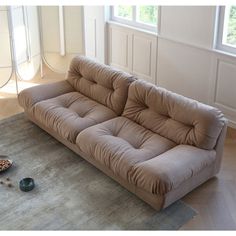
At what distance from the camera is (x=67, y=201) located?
3.13 m

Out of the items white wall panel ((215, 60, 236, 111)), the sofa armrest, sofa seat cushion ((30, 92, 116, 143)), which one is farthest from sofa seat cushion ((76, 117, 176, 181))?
white wall panel ((215, 60, 236, 111))

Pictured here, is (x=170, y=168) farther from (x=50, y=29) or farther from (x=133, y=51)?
(x=50, y=29)

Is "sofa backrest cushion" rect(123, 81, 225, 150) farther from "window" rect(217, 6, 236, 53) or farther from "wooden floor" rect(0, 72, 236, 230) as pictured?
"window" rect(217, 6, 236, 53)

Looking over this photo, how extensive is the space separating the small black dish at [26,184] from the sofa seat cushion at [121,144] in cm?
52

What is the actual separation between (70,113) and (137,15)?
1971mm

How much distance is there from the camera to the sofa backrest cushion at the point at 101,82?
3.77m

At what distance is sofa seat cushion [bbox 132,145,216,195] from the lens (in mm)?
2854

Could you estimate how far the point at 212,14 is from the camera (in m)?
4.10

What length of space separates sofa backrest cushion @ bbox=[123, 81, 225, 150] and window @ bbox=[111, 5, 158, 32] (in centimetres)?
156

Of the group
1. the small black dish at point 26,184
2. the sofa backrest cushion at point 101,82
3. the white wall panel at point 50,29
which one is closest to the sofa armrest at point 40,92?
the sofa backrest cushion at point 101,82
